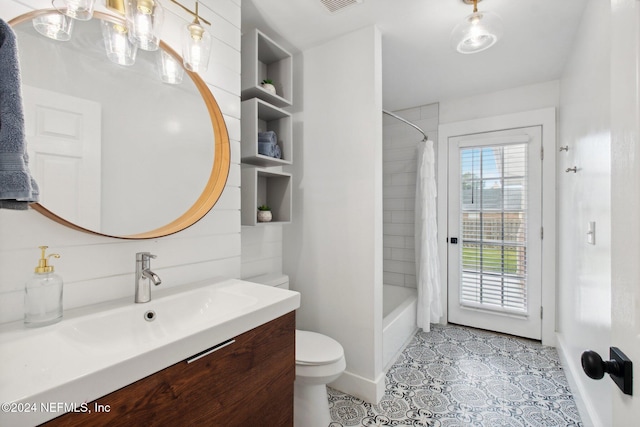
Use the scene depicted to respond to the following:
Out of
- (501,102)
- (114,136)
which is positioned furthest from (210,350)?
(501,102)

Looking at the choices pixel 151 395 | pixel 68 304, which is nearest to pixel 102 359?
pixel 151 395

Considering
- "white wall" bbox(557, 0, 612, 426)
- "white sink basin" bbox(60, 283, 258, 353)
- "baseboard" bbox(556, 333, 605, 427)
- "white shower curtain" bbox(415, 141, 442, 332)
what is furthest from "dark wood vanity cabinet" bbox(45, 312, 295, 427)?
"white shower curtain" bbox(415, 141, 442, 332)

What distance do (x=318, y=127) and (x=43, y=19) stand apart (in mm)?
1473

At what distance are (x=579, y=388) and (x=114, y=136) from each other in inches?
109

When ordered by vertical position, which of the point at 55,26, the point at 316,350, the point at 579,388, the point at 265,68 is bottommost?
the point at 579,388

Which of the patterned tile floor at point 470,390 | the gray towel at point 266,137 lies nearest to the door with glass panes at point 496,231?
the patterned tile floor at point 470,390

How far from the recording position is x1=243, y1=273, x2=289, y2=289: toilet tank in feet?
6.52

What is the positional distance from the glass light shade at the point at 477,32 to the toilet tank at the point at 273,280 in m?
Result: 1.75

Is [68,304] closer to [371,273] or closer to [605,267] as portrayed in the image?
[371,273]

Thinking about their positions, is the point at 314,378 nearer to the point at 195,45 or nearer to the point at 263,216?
the point at 263,216

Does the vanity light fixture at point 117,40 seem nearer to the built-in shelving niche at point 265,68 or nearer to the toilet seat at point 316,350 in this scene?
the built-in shelving niche at point 265,68

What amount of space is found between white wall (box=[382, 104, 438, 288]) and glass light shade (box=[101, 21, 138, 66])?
2.73m

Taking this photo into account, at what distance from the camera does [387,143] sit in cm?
343

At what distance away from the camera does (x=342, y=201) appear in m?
2.03
